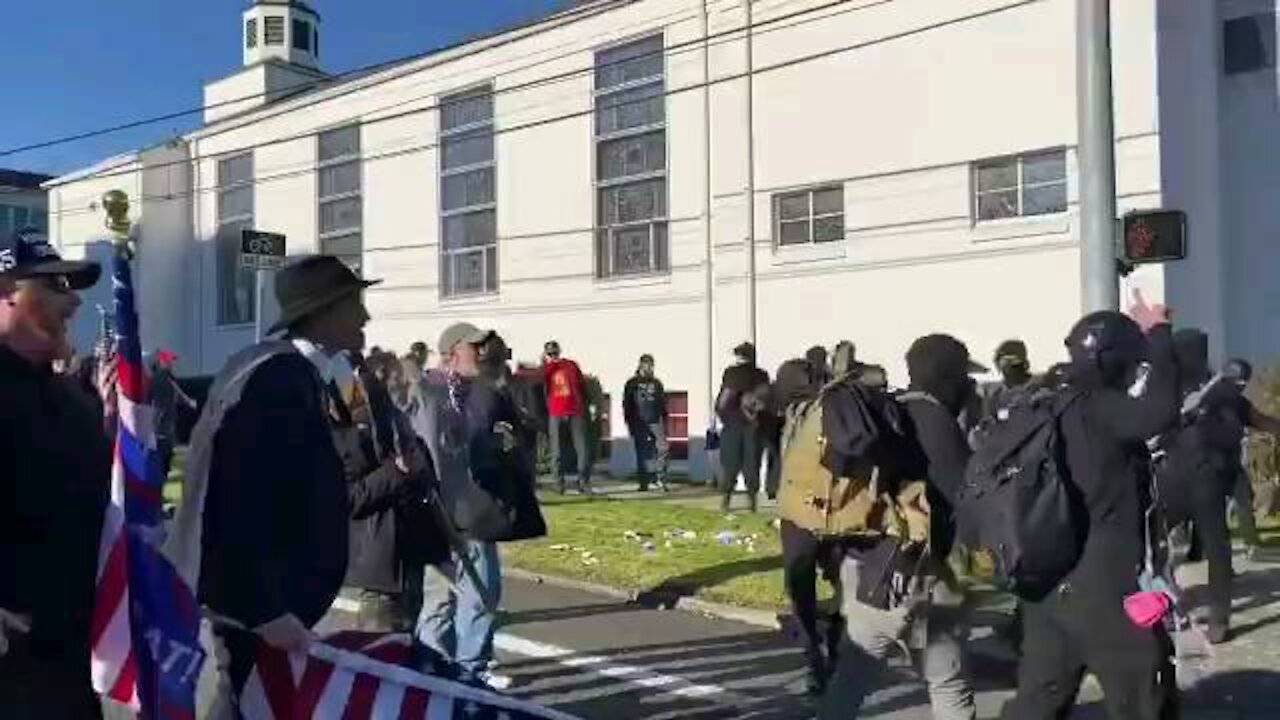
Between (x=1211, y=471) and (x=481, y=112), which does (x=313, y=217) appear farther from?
(x=1211, y=471)

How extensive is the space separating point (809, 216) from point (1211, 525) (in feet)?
38.8

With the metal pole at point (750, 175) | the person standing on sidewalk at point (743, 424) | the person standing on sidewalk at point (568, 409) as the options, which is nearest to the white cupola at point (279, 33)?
the metal pole at point (750, 175)

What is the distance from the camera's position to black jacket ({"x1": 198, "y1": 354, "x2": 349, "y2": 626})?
3498 mm

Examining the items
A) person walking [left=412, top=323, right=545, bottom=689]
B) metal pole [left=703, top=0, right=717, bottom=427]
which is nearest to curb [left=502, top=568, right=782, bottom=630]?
person walking [left=412, top=323, right=545, bottom=689]

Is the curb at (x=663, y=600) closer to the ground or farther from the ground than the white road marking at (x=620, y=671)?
farther from the ground

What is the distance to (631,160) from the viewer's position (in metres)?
21.7

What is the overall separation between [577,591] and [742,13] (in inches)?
442

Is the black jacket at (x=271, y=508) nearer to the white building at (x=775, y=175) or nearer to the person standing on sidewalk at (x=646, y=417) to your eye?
the white building at (x=775, y=175)

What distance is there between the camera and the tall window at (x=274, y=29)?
3534cm

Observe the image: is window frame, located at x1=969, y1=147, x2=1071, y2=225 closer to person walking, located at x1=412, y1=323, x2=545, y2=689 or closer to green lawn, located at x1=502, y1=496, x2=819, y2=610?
green lawn, located at x1=502, y1=496, x2=819, y2=610

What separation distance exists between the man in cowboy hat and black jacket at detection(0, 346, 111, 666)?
305 millimetres

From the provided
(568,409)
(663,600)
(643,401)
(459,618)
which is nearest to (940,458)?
(459,618)

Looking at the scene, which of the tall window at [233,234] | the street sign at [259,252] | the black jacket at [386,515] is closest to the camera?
the black jacket at [386,515]

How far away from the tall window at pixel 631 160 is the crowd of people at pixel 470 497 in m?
13.8
